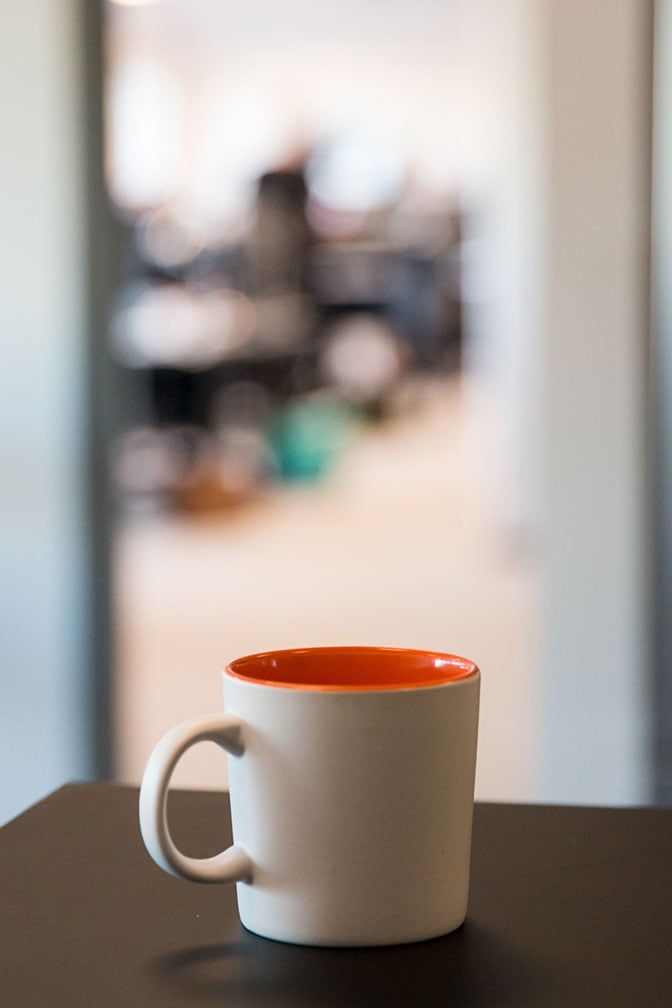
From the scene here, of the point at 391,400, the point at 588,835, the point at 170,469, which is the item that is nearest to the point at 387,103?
the point at 391,400

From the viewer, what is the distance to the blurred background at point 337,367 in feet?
5.70

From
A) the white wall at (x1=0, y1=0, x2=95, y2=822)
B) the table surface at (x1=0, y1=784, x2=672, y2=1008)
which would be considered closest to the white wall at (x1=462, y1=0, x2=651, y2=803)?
the white wall at (x1=0, y1=0, x2=95, y2=822)

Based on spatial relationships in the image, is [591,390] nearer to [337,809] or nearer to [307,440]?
[337,809]

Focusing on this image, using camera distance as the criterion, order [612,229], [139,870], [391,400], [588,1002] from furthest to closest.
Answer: [391,400] < [612,229] < [139,870] < [588,1002]

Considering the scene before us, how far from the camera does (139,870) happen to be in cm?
46

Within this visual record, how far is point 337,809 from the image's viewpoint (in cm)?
38

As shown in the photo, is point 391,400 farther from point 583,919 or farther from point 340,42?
point 583,919

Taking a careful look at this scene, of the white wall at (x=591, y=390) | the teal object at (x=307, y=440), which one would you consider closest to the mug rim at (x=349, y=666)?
the white wall at (x=591, y=390)

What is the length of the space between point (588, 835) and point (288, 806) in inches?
6.5

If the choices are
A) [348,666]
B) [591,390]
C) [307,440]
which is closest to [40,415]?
[591,390]

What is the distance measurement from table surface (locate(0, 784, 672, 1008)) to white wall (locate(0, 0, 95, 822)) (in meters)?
1.36

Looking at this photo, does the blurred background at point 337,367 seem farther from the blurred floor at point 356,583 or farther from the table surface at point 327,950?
the table surface at point 327,950

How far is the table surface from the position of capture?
35 cm

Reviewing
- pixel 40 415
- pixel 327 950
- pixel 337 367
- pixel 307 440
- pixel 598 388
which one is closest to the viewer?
pixel 327 950
